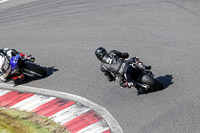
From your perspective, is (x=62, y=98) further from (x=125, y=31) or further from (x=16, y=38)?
(x=16, y=38)

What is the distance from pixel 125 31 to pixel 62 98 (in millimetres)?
5119

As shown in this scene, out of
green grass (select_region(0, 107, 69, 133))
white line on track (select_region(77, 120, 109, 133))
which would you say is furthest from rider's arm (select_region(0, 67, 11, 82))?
white line on track (select_region(77, 120, 109, 133))

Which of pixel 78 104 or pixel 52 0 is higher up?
pixel 52 0

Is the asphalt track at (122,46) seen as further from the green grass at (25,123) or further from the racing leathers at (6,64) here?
the green grass at (25,123)

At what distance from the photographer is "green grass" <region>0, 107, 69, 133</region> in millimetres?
9734

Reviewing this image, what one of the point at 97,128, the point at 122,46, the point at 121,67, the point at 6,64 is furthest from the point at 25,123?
the point at 122,46

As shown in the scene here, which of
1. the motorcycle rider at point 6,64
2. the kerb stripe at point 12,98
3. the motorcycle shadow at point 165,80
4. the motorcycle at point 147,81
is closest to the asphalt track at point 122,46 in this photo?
the motorcycle shadow at point 165,80

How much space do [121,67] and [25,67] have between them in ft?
13.3

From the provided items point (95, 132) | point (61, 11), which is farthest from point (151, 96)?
point (61, 11)

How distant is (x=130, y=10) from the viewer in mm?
17547

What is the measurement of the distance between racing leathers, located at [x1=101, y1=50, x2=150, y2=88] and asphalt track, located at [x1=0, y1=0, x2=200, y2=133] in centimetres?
51

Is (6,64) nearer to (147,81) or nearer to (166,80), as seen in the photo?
(147,81)

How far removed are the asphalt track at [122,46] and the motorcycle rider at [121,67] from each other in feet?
1.69

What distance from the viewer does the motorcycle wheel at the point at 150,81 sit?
9.84m
